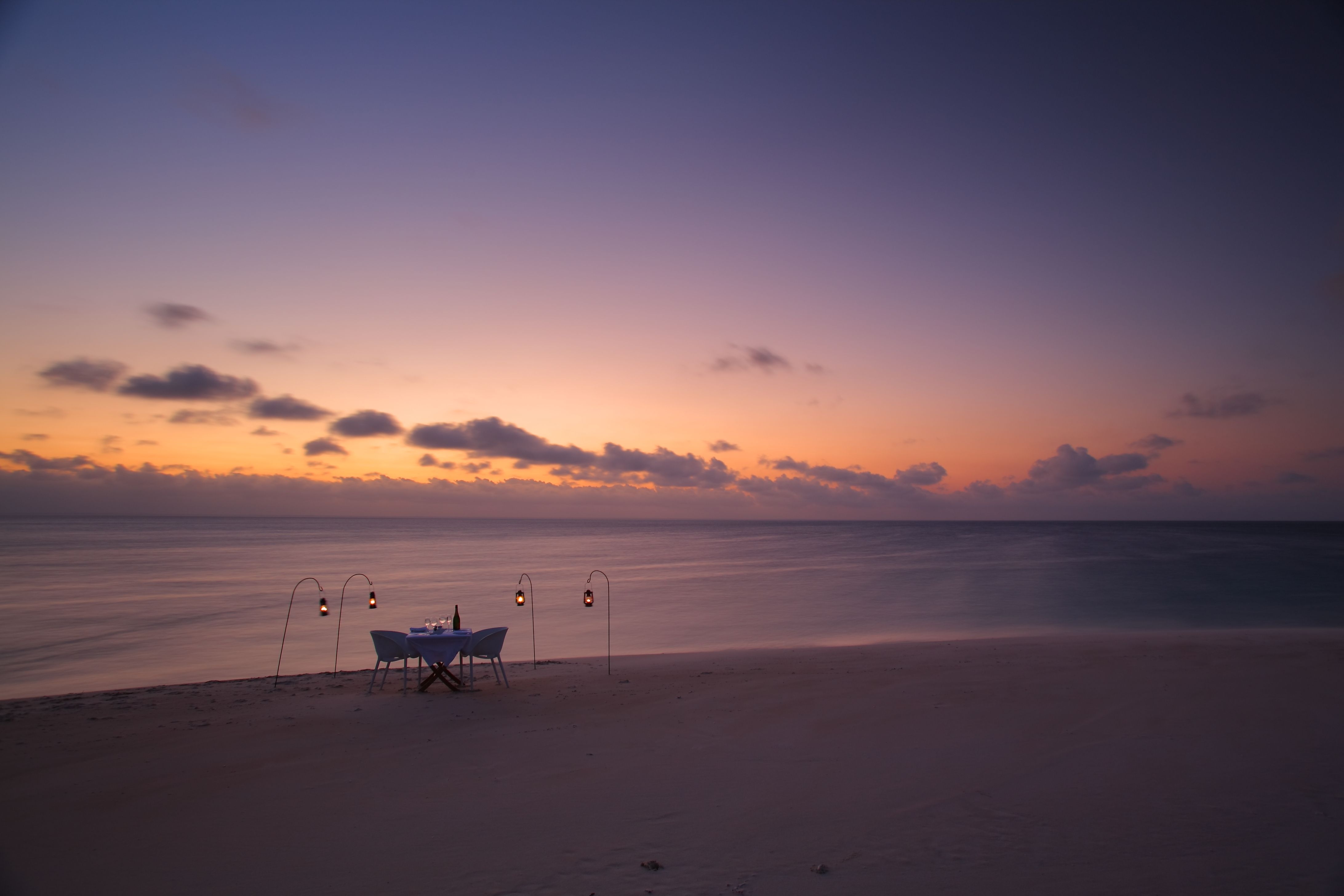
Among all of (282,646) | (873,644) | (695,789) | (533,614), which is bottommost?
(873,644)

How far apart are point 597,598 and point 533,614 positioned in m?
6.50

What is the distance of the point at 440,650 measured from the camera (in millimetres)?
10078

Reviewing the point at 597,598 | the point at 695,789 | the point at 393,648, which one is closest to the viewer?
the point at 695,789

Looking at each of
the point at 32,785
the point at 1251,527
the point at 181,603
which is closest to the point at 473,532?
the point at 181,603

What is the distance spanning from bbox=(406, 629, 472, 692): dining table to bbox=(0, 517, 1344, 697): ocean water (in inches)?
216

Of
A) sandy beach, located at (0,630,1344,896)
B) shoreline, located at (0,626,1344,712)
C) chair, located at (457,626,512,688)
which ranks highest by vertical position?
chair, located at (457,626,512,688)

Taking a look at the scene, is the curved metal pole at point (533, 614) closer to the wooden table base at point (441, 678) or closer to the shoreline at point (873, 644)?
the shoreline at point (873, 644)

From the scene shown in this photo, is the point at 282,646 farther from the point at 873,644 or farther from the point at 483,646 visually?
the point at 873,644

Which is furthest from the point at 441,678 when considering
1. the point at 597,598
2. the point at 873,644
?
the point at 597,598

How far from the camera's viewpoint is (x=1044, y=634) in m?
19.1

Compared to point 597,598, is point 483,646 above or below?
above

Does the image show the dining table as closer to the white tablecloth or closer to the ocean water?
the white tablecloth

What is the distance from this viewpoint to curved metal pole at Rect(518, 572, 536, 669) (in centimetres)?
1497

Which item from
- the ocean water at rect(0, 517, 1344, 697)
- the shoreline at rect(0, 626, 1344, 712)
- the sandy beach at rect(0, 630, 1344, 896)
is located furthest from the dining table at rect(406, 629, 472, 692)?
the ocean water at rect(0, 517, 1344, 697)
